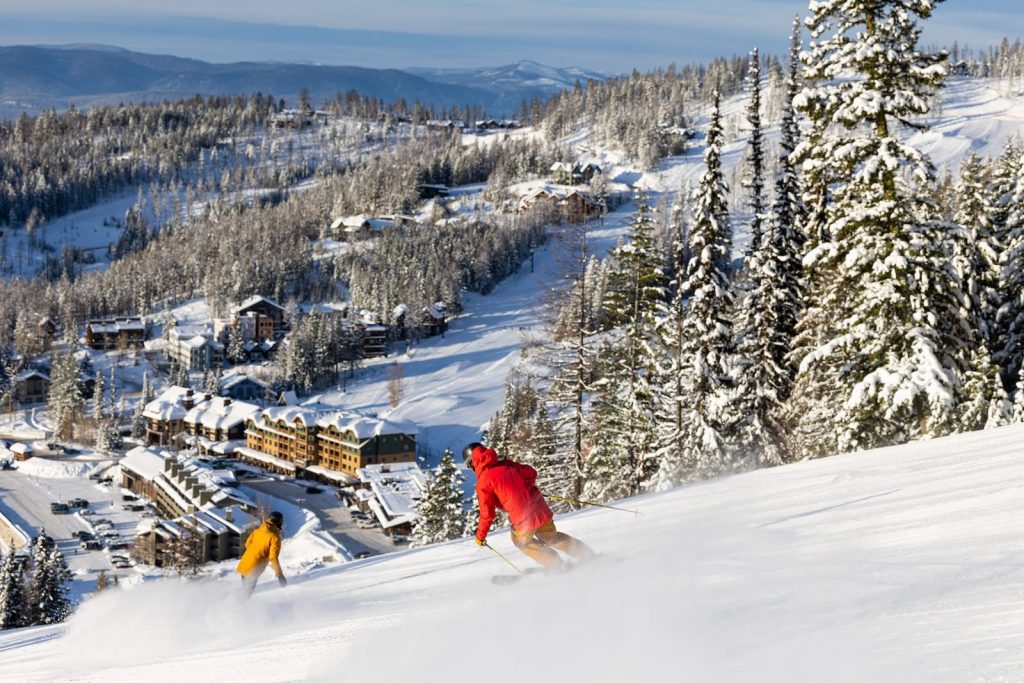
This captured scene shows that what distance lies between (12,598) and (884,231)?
109ft

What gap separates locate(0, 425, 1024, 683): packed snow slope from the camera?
6078 mm

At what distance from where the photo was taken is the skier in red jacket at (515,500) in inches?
323

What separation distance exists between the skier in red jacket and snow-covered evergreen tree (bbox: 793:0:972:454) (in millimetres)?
9175

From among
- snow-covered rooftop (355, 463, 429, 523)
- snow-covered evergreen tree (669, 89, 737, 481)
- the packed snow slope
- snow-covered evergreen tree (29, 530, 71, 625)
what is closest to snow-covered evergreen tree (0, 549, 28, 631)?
snow-covered evergreen tree (29, 530, 71, 625)

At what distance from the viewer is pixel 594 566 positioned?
8461 mm

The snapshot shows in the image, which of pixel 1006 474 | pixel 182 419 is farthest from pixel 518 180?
pixel 1006 474

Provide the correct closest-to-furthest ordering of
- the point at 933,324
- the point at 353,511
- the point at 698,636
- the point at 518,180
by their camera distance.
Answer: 1. the point at 698,636
2. the point at 933,324
3. the point at 353,511
4. the point at 518,180

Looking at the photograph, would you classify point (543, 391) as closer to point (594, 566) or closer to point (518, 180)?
point (594, 566)

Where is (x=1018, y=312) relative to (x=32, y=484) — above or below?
above

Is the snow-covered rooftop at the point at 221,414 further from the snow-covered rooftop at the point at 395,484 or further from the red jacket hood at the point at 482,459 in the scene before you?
the red jacket hood at the point at 482,459

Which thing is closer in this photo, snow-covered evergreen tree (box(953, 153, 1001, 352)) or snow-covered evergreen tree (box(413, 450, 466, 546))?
snow-covered evergreen tree (box(953, 153, 1001, 352))

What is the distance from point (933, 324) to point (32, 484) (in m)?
60.9

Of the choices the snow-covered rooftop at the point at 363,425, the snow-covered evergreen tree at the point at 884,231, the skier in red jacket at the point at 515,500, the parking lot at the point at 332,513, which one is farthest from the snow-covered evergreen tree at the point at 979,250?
the snow-covered rooftop at the point at 363,425

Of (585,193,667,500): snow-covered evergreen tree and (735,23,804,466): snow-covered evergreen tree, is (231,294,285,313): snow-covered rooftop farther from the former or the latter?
(735,23,804,466): snow-covered evergreen tree
